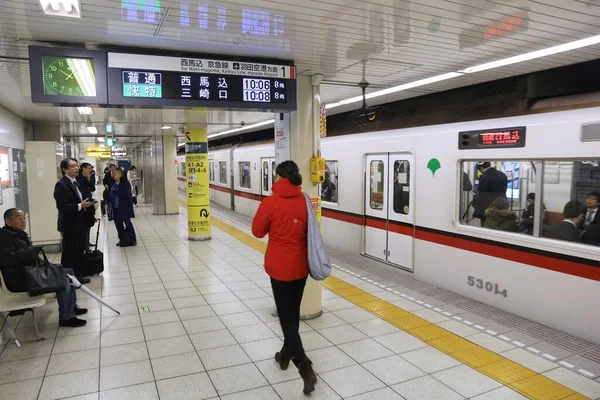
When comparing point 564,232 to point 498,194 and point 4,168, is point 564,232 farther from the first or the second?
point 4,168

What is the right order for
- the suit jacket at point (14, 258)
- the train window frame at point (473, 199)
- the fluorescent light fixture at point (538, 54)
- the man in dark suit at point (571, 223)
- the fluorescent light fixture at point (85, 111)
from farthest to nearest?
the fluorescent light fixture at point (85, 111) < the train window frame at point (473, 199) < the man in dark suit at point (571, 223) < the suit jacket at point (14, 258) < the fluorescent light fixture at point (538, 54)

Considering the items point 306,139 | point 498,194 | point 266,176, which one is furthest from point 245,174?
point 498,194

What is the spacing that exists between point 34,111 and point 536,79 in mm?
8486

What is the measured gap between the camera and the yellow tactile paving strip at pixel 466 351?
3.48 metres

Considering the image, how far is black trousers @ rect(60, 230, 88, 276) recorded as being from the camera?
19.4 feet

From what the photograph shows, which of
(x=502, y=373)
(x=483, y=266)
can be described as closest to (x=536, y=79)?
(x=483, y=266)

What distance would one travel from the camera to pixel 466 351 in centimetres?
418

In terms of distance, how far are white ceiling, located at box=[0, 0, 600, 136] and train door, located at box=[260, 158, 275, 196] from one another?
7.26 meters

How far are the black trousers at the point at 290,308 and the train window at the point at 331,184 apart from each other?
550cm

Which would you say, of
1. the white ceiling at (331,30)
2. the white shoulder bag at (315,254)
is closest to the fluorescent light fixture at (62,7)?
the white ceiling at (331,30)

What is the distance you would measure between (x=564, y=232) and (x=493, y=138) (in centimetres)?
138

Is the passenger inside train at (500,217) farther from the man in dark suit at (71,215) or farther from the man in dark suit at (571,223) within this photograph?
the man in dark suit at (71,215)

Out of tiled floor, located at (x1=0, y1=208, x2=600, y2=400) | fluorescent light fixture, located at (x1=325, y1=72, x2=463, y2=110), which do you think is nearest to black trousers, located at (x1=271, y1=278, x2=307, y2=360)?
tiled floor, located at (x1=0, y1=208, x2=600, y2=400)

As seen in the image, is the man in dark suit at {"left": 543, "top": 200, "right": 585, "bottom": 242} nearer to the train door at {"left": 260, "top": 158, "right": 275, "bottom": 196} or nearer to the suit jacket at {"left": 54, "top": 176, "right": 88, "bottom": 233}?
the suit jacket at {"left": 54, "top": 176, "right": 88, "bottom": 233}
